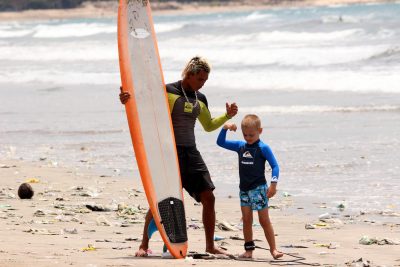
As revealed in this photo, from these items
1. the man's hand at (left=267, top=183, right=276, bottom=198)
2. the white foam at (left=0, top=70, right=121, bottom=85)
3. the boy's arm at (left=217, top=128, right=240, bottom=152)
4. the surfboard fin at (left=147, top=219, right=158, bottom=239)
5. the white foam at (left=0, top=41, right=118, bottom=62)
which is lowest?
the white foam at (left=0, top=41, right=118, bottom=62)

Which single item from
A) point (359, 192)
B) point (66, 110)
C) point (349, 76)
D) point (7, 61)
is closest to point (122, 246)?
point (359, 192)

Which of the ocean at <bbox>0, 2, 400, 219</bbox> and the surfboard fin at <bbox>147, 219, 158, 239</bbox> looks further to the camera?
the ocean at <bbox>0, 2, 400, 219</bbox>

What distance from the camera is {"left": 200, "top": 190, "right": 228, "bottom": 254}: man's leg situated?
19.8ft

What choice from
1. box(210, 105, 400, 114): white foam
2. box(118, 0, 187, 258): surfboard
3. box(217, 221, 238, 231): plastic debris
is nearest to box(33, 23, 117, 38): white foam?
box(210, 105, 400, 114): white foam

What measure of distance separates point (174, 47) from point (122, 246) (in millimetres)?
34458

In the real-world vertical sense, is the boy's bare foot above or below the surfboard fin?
below

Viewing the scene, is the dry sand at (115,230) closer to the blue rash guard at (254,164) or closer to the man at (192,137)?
the man at (192,137)

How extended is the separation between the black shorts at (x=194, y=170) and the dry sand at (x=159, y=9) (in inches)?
4375

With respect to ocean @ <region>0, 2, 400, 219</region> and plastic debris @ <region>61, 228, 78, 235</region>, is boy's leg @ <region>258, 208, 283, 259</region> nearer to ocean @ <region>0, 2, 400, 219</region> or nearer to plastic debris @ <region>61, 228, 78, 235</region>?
plastic debris @ <region>61, 228, 78, 235</region>

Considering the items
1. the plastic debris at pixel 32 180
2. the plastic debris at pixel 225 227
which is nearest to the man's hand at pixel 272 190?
the plastic debris at pixel 225 227

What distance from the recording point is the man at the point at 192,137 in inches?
237

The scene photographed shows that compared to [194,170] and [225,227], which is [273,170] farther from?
[225,227]

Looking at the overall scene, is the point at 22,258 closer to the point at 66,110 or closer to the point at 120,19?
the point at 120,19

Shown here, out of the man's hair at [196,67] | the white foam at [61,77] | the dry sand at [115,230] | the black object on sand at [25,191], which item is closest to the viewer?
the dry sand at [115,230]
